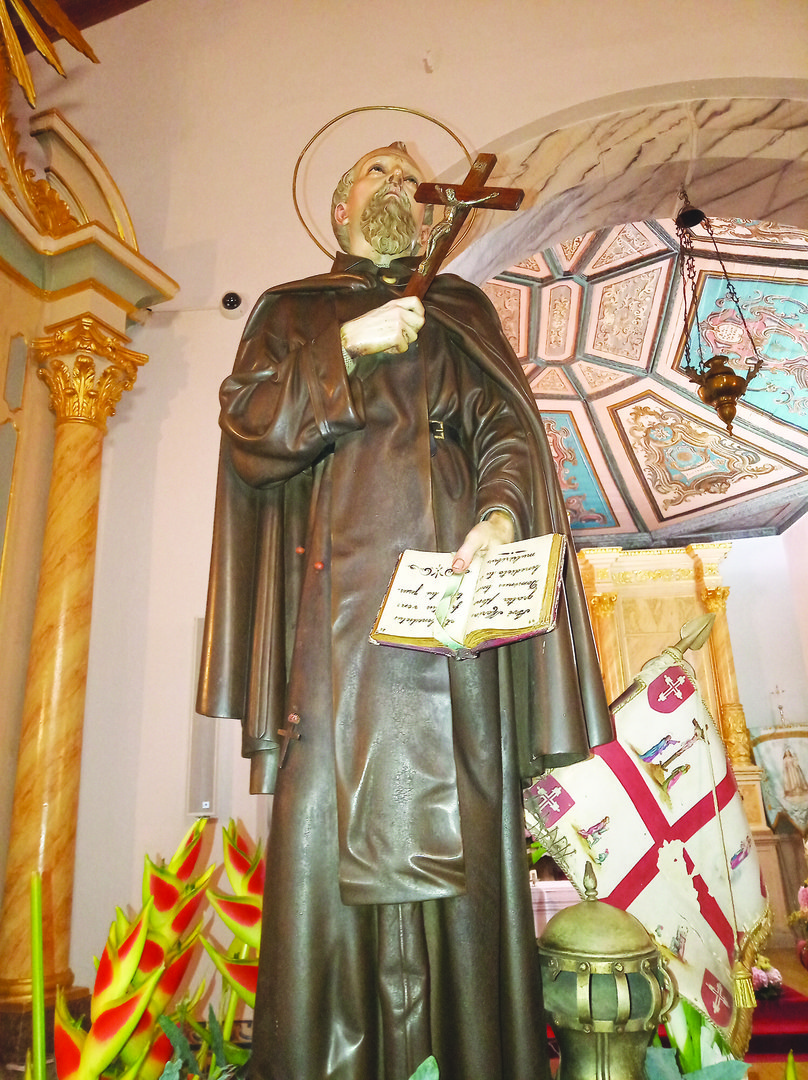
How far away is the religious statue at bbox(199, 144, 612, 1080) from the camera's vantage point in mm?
1278

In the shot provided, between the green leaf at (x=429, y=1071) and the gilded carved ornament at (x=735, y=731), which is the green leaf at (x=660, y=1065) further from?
the gilded carved ornament at (x=735, y=731)

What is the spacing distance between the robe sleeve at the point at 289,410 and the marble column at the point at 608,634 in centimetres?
925

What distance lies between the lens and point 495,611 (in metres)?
1.25

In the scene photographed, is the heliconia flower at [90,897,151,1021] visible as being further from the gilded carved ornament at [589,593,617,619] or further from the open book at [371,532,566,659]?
the gilded carved ornament at [589,593,617,619]

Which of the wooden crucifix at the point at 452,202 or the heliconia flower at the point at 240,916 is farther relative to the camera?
the heliconia flower at the point at 240,916

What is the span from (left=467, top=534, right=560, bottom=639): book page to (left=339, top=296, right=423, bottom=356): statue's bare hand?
41 cm

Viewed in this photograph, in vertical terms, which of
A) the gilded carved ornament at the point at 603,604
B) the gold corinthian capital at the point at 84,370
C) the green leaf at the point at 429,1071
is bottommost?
the green leaf at the point at 429,1071

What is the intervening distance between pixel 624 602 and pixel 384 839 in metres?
9.87

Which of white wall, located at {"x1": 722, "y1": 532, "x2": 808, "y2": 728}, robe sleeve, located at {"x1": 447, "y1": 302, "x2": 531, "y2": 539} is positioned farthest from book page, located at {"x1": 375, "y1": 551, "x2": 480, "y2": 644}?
white wall, located at {"x1": 722, "y1": 532, "x2": 808, "y2": 728}

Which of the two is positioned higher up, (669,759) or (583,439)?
(583,439)

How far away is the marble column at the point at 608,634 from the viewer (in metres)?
10.4

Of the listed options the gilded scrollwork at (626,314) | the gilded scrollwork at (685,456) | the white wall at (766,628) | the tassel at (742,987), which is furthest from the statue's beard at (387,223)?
the white wall at (766,628)

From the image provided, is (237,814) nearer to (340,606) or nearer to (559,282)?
(340,606)

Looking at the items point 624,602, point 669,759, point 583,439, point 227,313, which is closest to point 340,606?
point 669,759
